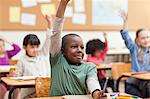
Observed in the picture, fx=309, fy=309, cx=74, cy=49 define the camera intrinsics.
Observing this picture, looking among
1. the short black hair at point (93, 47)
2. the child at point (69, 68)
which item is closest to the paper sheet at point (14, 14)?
the short black hair at point (93, 47)

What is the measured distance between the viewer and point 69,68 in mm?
2033

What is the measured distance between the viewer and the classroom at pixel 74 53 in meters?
2.00

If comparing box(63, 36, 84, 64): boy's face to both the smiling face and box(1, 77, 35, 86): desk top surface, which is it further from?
the smiling face

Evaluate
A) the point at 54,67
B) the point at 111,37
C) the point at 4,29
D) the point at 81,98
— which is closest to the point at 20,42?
the point at 4,29

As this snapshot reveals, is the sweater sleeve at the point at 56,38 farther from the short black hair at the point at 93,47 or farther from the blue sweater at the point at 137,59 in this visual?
the short black hair at the point at 93,47

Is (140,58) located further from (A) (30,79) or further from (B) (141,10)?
(B) (141,10)

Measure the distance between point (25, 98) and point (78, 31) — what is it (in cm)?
329

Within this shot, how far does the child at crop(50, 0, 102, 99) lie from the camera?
78.0 inches

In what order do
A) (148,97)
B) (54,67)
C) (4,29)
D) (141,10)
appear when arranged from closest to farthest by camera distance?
(54,67) < (148,97) < (4,29) < (141,10)

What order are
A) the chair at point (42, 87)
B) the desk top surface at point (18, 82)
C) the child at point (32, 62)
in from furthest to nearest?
the child at point (32, 62)
the desk top surface at point (18, 82)
the chair at point (42, 87)

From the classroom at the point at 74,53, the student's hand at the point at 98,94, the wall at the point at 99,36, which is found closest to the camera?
the student's hand at the point at 98,94

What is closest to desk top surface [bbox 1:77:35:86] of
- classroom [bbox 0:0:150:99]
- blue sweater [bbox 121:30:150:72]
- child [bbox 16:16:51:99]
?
classroom [bbox 0:0:150:99]

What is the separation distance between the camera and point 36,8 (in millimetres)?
5859

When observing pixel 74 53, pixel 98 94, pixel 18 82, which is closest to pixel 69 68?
pixel 74 53
